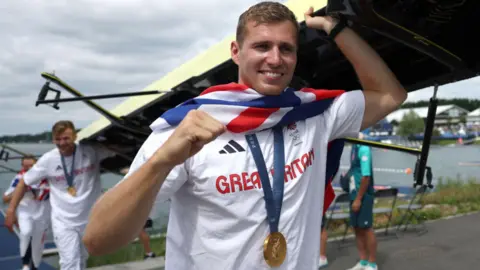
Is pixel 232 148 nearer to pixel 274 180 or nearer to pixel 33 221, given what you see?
pixel 274 180

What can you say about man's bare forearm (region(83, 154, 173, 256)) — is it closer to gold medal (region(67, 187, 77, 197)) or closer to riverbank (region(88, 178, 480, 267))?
gold medal (region(67, 187, 77, 197))

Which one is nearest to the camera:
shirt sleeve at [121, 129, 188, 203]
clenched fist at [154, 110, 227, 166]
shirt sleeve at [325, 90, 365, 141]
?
clenched fist at [154, 110, 227, 166]

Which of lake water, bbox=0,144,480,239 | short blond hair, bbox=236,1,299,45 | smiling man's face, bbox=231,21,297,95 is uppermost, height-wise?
short blond hair, bbox=236,1,299,45

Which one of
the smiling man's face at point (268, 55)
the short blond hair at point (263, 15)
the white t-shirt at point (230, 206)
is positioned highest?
the short blond hair at point (263, 15)

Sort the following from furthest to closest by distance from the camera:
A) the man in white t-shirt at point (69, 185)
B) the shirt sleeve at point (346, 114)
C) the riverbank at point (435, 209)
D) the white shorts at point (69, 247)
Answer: the riverbank at point (435, 209)
the man in white t-shirt at point (69, 185)
the white shorts at point (69, 247)
the shirt sleeve at point (346, 114)

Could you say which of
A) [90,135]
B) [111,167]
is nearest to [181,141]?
[90,135]

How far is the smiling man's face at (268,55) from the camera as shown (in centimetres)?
180

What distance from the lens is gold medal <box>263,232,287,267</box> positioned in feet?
5.61

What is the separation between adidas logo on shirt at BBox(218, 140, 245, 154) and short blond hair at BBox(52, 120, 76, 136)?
159 inches

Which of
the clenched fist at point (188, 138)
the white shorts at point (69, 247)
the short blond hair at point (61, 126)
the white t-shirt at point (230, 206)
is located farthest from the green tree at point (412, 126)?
the clenched fist at point (188, 138)

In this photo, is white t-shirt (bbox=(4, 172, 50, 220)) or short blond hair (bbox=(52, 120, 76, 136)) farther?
white t-shirt (bbox=(4, 172, 50, 220))

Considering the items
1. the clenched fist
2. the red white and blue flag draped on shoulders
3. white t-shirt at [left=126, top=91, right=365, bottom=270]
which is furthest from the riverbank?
the clenched fist

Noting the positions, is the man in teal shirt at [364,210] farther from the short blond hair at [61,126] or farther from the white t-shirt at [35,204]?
the white t-shirt at [35,204]

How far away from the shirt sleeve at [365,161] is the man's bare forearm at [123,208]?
15.8 feet
